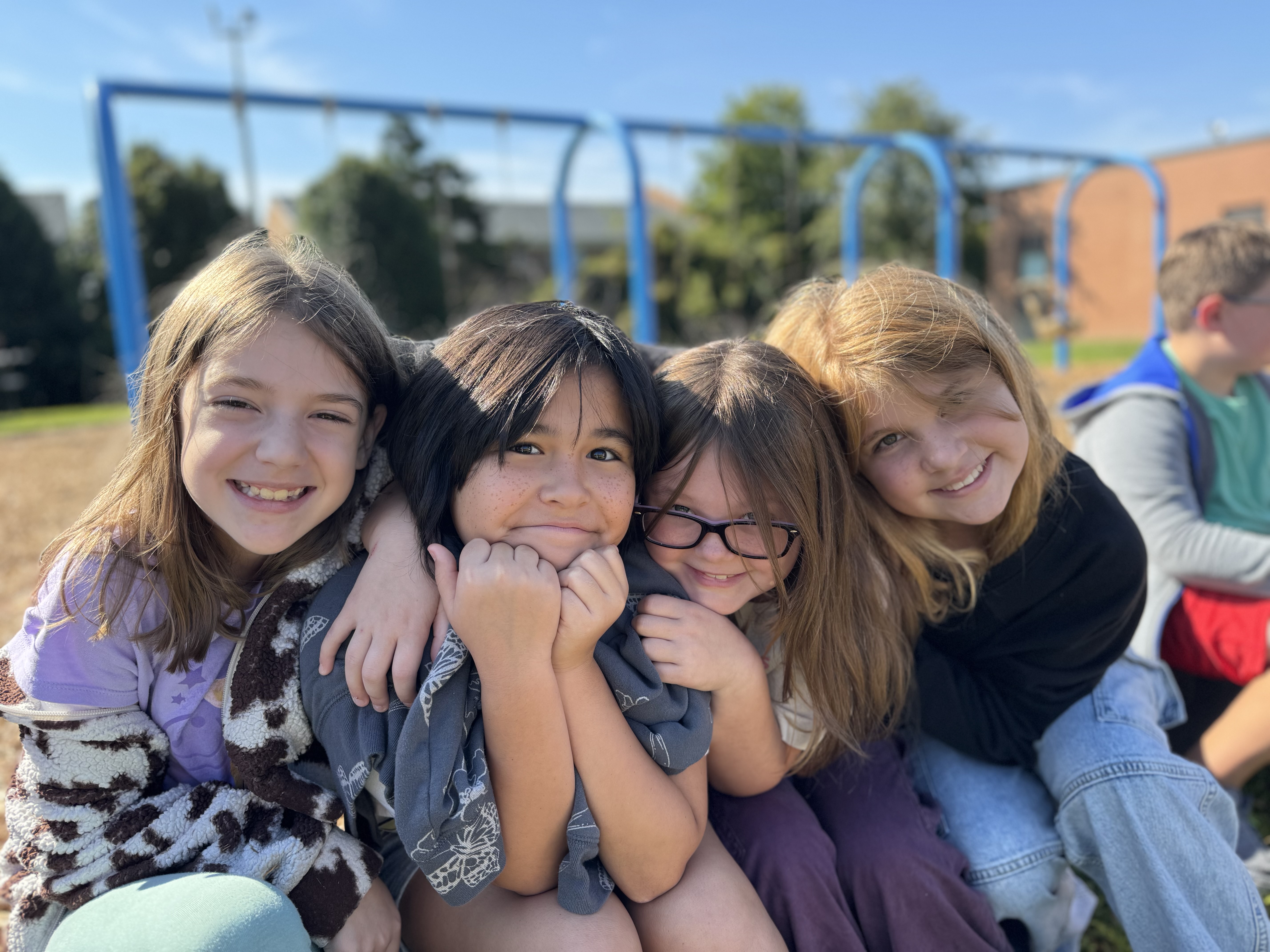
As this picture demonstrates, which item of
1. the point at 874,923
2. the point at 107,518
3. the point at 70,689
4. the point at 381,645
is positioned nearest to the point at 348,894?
the point at 381,645

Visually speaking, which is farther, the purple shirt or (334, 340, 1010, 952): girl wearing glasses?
(334, 340, 1010, 952): girl wearing glasses

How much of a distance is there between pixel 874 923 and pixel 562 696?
27.9 inches

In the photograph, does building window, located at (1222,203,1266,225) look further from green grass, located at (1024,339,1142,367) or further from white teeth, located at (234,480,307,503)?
white teeth, located at (234,480,307,503)

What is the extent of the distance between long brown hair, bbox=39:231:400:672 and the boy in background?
189 cm

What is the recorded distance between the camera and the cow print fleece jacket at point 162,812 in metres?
1.22

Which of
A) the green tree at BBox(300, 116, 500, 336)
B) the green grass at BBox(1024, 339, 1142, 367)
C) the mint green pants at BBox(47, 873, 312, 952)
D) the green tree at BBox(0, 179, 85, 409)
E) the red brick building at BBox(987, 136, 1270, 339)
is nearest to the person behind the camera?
the mint green pants at BBox(47, 873, 312, 952)

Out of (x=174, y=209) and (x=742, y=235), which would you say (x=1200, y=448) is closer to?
(x=174, y=209)

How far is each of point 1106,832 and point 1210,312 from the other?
164 cm

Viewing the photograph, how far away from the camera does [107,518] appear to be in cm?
135

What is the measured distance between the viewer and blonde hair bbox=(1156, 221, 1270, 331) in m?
2.43

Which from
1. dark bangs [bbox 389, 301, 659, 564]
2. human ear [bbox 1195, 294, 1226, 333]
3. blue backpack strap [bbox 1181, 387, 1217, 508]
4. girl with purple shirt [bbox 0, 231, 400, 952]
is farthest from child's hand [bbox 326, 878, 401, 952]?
human ear [bbox 1195, 294, 1226, 333]

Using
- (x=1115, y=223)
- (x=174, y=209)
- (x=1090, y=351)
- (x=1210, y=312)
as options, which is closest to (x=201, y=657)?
(x=1210, y=312)

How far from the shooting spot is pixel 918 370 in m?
1.54

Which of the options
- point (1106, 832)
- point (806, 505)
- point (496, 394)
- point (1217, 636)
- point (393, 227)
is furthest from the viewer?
point (393, 227)
